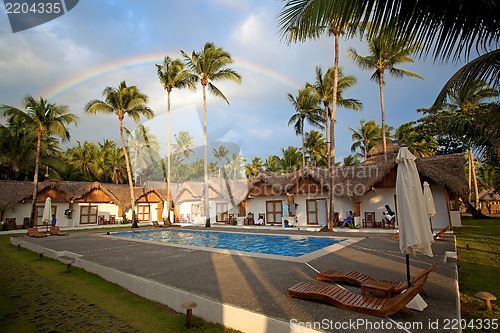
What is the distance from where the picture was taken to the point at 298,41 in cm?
280

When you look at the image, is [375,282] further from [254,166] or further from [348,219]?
[254,166]

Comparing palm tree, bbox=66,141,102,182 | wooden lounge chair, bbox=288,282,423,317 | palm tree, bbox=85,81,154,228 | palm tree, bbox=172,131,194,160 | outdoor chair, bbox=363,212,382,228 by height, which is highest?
palm tree, bbox=172,131,194,160

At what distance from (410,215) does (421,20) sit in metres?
3.03

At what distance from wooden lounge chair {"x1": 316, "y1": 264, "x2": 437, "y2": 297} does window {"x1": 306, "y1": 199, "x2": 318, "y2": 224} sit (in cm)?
1426

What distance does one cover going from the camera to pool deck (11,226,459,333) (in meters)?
3.79

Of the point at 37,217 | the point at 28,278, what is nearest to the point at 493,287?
the point at 28,278

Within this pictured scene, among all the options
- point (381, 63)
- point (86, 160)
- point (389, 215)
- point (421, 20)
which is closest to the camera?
point (421, 20)

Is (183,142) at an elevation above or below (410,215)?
above

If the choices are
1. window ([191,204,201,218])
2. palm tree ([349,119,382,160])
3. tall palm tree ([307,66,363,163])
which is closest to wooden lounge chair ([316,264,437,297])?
tall palm tree ([307,66,363,163])

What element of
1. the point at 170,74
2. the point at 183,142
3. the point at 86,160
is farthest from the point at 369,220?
the point at 183,142

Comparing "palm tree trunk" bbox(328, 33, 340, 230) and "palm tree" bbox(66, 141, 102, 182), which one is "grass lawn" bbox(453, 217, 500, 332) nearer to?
"palm tree trunk" bbox(328, 33, 340, 230)

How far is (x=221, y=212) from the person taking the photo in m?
26.3

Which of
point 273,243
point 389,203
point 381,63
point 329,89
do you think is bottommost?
point 273,243

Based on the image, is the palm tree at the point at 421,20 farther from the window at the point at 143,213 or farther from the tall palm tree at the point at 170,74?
the window at the point at 143,213
